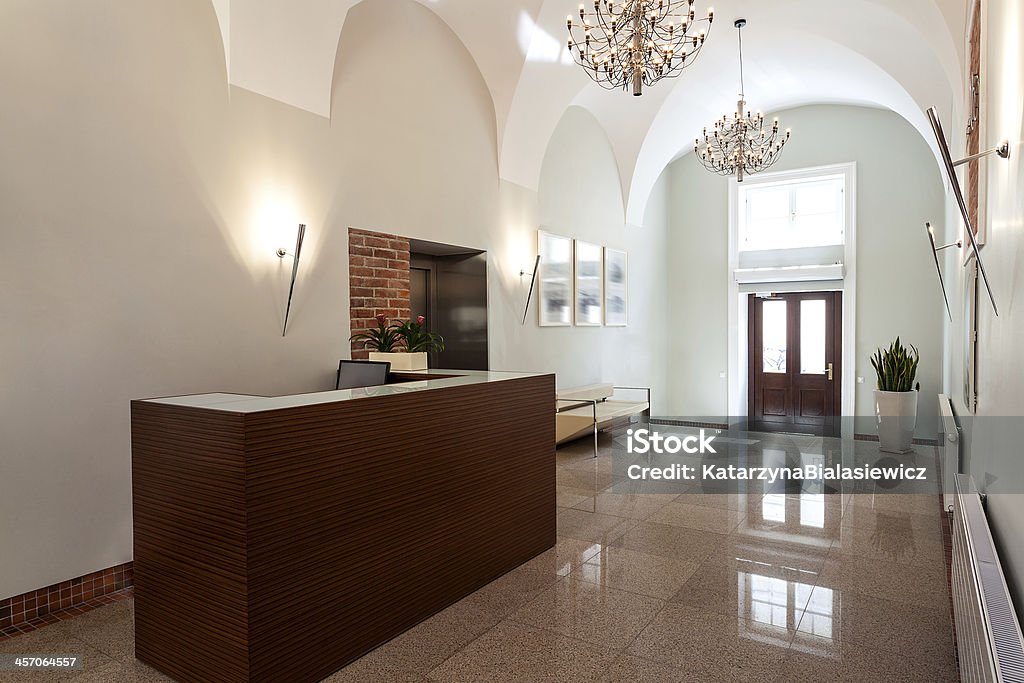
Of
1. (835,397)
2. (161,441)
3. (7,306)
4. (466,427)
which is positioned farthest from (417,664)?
(835,397)

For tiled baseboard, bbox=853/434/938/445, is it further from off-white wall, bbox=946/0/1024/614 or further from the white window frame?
off-white wall, bbox=946/0/1024/614

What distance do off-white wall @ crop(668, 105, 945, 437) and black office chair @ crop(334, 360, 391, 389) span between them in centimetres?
747

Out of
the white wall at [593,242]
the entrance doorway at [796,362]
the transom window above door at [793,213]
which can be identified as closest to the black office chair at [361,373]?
the white wall at [593,242]

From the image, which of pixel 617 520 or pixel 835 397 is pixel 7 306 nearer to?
pixel 617 520

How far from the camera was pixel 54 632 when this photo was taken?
2.92m

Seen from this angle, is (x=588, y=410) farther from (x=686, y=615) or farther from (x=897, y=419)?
(x=686, y=615)

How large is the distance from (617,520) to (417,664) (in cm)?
220

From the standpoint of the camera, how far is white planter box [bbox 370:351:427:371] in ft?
15.6

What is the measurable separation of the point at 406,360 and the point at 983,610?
3819 mm

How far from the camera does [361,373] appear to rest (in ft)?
14.4

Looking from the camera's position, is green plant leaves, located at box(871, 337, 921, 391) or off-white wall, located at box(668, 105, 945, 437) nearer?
green plant leaves, located at box(871, 337, 921, 391)

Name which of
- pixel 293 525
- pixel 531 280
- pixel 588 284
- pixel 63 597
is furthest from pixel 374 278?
pixel 588 284

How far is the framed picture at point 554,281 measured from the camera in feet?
24.1

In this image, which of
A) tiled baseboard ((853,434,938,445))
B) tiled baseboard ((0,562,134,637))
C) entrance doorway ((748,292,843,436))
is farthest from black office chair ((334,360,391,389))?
entrance doorway ((748,292,843,436))
